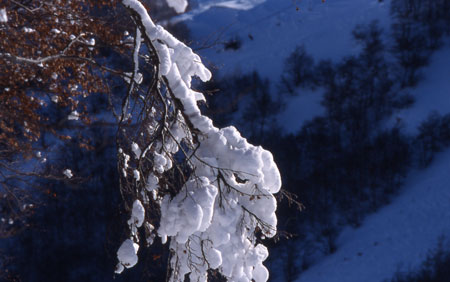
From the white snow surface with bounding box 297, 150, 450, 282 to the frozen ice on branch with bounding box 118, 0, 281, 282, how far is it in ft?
53.1

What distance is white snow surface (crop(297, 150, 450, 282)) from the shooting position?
16.9 m

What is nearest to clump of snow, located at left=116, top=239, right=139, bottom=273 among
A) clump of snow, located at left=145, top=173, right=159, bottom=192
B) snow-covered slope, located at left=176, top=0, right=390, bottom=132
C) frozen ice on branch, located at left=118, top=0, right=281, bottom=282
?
frozen ice on branch, located at left=118, top=0, right=281, bottom=282

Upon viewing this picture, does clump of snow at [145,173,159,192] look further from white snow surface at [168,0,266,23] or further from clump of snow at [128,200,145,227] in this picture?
white snow surface at [168,0,266,23]

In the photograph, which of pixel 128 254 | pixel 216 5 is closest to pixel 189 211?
pixel 128 254

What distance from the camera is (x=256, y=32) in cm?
2942

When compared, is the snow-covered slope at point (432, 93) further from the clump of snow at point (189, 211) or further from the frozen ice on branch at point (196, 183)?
the clump of snow at point (189, 211)

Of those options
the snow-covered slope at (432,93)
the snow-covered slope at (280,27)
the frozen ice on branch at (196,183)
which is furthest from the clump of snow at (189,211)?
the snow-covered slope at (280,27)

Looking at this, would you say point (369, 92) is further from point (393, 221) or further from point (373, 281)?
point (373, 281)

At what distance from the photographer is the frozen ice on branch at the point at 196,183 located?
2.08 metres

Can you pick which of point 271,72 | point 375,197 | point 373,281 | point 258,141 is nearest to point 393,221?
point 375,197

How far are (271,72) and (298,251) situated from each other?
13879 millimetres

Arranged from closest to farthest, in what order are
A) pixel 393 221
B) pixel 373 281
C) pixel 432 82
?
pixel 373 281 → pixel 393 221 → pixel 432 82

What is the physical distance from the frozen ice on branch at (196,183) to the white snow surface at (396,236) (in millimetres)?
16198

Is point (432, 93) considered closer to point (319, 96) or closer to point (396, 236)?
point (319, 96)
